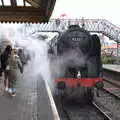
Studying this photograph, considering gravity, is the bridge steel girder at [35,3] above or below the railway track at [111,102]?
above

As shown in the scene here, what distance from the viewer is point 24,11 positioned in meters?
14.8

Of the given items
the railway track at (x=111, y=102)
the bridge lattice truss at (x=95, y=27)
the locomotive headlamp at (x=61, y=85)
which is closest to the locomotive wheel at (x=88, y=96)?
the railway track at (x=111, y=102)

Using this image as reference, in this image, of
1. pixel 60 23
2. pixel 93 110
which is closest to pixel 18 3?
pixel 93 110

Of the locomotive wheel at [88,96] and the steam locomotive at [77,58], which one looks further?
the locomotive wheel at [88,96]

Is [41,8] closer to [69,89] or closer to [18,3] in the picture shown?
[18,3]

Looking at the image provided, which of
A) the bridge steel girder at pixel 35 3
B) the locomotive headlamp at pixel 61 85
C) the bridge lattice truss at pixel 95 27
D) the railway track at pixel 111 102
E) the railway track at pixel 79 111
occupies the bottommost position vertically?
the railway track at pixel 111 102

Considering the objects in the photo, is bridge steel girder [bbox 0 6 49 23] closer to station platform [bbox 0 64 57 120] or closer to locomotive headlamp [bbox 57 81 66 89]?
locomotive headlamp [bbox 57 81 66 89]

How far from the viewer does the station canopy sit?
44.1 ft

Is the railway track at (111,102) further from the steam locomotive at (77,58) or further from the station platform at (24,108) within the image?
the station platform at (24,108)

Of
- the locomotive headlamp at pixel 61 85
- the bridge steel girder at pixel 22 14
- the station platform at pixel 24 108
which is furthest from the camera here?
the locomotive headlamp at pixel 61 85

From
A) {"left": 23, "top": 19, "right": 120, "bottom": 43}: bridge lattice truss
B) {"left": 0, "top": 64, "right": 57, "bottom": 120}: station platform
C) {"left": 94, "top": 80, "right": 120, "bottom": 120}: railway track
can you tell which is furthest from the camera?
{"left": 23, "top": 19, "right": 120, "bottom": 43}: bridge lattice truss

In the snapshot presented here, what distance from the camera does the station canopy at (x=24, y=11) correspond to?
1343 centimetres

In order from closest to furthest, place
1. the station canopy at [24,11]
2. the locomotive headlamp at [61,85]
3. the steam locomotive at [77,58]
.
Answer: the station canopy at [24,11] → the locomotive headlamp at [61,85] → the steam locomotive at [77,58]

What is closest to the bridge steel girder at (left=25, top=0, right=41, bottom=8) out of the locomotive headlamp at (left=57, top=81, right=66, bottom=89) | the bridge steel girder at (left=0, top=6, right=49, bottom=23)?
the bridge steel girder at (left=0, top=6, right=49, bottom=23)
